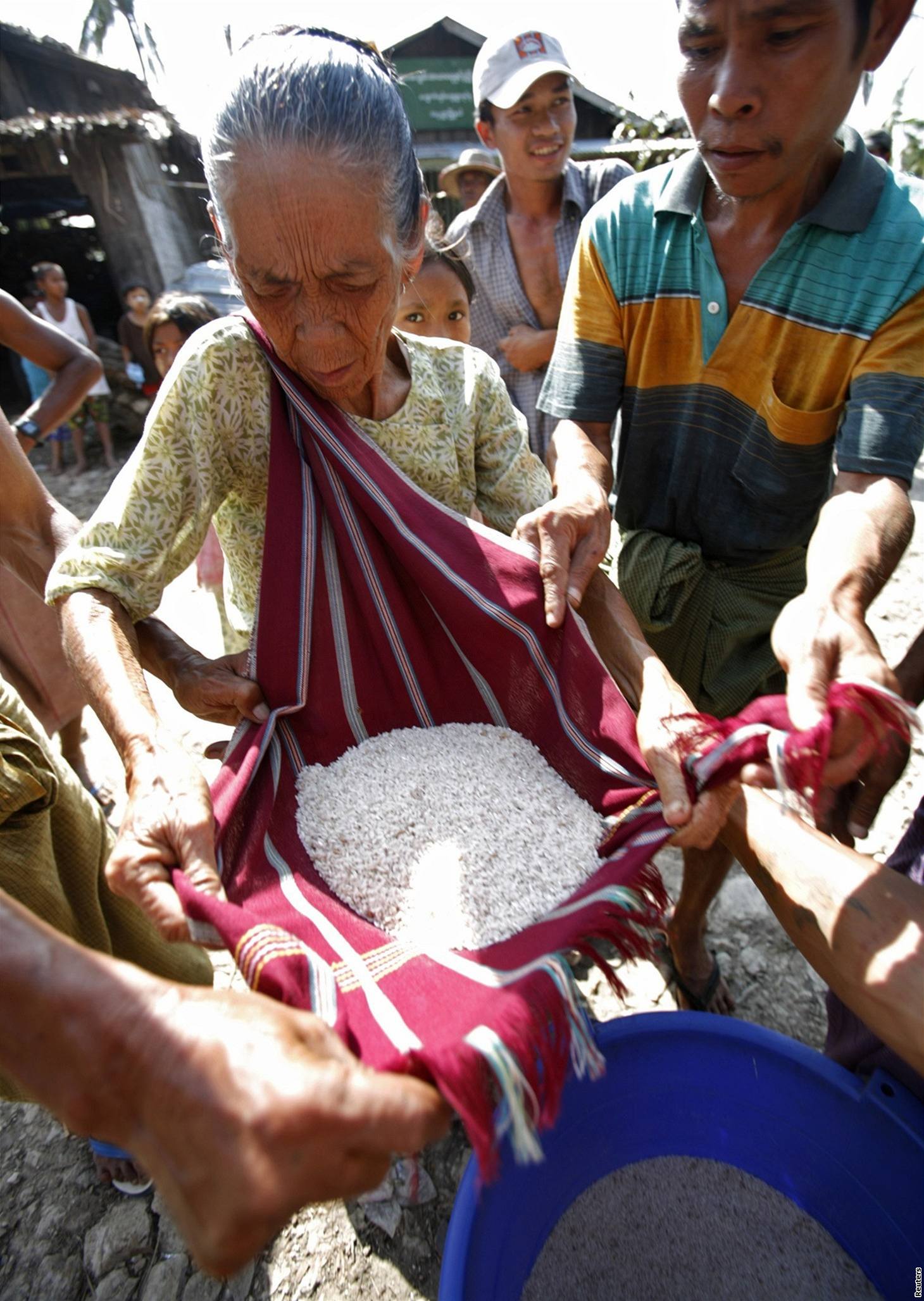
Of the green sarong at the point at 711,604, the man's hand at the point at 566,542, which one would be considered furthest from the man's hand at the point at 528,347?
the man's hand at the point at 566,542

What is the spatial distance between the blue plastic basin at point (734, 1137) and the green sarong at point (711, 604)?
2.70 feet

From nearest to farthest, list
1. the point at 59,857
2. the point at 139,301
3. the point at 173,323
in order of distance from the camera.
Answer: the point at 59,857
the point at 173,323
the point at 139,301

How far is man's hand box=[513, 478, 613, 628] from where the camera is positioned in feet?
4.36

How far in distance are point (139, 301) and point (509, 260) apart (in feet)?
20.2

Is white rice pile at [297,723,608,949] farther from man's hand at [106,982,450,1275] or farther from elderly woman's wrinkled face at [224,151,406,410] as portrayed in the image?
elderly woman's wrinkled face at [224,151,406,410]

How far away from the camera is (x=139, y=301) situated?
7.54 m

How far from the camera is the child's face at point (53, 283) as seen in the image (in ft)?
22.6

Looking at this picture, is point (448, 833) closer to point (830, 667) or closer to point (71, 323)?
point (830, 667)

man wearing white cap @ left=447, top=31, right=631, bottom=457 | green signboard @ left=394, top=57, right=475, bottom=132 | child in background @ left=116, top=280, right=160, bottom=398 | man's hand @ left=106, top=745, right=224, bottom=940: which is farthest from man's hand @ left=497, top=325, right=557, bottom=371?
green signboard @ left=394, top=57, right=475, bottom=132

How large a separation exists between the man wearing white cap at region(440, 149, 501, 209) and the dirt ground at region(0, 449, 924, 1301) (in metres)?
4.32

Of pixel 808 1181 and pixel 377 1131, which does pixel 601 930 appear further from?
pixel 808 1181

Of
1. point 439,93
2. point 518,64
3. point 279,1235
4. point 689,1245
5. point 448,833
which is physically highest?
point 439,93

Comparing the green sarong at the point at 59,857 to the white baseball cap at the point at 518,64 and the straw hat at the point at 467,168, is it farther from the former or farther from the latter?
the straw hat at the point at 467,168

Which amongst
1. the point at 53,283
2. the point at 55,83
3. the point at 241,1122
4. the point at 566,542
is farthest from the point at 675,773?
the point at 55,83
